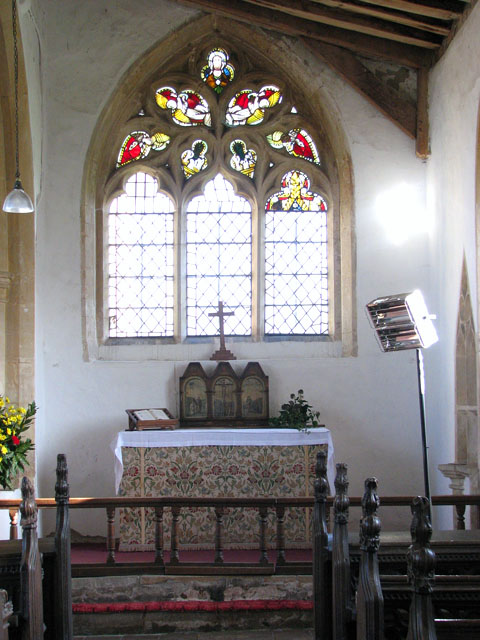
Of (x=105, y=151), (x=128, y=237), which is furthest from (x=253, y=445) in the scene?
(x=105, y=151)

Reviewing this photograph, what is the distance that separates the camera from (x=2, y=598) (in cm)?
292

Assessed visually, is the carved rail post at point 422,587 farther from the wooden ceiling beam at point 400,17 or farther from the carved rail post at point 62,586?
the wooden ceiling beam at point 400,17

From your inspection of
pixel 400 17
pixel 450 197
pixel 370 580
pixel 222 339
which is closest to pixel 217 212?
pixel 222 339

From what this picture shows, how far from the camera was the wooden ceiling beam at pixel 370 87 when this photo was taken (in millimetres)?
7973

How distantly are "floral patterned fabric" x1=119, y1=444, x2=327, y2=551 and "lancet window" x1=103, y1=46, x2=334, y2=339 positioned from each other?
1560mm

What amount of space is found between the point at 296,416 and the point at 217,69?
3554 millimetres

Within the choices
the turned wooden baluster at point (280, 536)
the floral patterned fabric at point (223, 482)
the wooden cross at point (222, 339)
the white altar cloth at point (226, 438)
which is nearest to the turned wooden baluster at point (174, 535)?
the turned wooden baluster at point (280, 536)

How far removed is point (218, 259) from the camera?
8523 millimetres

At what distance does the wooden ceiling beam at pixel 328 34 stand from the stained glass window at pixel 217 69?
0.74 m

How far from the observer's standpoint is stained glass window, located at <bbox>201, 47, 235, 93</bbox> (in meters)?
8.56

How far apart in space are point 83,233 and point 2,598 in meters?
5.49

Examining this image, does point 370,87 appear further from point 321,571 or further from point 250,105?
point 321,571

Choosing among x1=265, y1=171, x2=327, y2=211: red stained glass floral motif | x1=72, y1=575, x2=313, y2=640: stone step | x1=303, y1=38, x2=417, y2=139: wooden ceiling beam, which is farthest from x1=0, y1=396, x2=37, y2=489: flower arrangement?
x1=303, y1=38, x2=417, y2=139: wooden ceiling beam

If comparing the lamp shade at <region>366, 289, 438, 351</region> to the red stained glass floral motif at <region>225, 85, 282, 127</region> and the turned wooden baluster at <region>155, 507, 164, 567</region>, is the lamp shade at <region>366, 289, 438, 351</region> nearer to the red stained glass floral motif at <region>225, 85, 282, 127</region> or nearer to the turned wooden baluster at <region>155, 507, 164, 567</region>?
the turned wooden baluster at <region>155, 507, 164, 567</region>
